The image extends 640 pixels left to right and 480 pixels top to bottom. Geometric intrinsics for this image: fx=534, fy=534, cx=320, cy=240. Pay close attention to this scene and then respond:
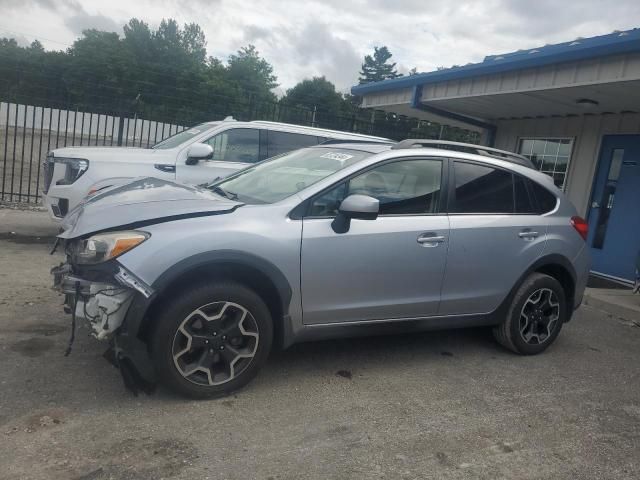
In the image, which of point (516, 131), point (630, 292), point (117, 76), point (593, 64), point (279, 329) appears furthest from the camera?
point (117, 76)

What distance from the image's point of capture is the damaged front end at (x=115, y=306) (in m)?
3.05

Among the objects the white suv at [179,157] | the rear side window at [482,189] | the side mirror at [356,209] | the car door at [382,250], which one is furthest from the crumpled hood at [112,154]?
the rear side window at [482,189]

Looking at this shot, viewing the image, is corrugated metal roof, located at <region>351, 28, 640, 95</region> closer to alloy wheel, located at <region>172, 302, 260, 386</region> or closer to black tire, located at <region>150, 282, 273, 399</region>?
black tire, located at <region>150, 282, 273, 399</region>

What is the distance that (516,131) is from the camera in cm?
1049

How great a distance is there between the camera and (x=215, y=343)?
3.30 m

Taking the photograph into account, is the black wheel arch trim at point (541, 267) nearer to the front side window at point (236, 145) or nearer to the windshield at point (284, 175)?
the windshield at point (284, 175)

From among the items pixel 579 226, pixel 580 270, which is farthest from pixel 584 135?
pixel 580 270

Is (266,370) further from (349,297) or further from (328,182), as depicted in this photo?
(328,182)

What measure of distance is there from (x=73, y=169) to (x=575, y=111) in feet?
25.2

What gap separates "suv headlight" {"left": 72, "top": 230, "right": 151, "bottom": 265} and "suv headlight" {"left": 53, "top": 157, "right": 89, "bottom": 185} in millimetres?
3741

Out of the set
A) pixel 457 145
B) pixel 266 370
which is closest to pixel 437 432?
pixel 266 370

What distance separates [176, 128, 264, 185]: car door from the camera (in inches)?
273

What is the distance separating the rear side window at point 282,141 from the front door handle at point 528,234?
3784 millimetres

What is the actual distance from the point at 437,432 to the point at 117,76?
60.4m
